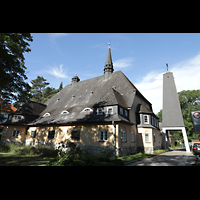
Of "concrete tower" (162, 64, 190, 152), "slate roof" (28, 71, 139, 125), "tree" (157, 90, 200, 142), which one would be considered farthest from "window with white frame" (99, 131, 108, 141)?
"tree" (157, 90, 200, 142)

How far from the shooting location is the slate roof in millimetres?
19000

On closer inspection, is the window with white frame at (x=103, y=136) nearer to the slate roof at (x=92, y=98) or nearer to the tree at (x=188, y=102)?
the slate roof at (x=92, y=98)

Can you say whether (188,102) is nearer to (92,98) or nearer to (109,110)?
(92,98)

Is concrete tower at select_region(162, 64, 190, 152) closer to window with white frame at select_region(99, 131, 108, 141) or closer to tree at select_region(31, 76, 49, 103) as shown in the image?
window with white frame at select_region(99, 131, 108, 141)

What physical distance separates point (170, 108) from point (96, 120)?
18428 millimetres

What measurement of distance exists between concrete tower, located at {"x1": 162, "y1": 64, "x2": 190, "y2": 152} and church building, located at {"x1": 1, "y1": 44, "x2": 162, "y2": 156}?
3.67m

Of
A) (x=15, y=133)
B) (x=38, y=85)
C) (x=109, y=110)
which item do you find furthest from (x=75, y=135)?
(x=38, y=85)

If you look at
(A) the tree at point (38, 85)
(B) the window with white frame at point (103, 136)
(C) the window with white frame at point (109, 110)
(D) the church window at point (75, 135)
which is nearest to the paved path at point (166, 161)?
(B) the window with white frame at point (103, 136)
